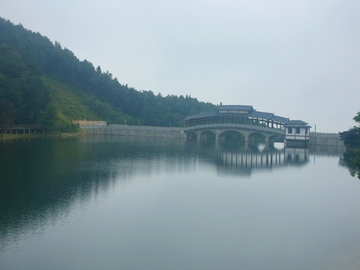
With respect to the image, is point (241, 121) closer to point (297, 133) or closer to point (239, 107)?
point (239, 107)

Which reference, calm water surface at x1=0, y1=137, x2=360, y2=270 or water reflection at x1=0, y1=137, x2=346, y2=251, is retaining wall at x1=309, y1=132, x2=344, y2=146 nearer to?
water reflection at x1=0, y1=137, x2=346, y2=251

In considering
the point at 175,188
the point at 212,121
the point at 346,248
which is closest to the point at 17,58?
the point at 212,121

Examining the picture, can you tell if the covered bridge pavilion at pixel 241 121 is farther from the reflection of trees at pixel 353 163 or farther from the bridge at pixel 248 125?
the reflection of trees at pixel 353 163

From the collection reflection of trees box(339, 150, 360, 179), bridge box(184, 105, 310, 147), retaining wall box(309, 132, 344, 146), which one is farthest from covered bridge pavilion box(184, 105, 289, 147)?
reflection of trees box(339, 150, 360, 179)

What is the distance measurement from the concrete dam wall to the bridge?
285 cm

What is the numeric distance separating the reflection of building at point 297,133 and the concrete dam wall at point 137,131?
2147cm

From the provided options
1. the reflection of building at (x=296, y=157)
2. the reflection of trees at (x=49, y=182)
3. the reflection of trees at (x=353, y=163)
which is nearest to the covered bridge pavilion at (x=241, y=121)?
the reflection of building at (x=296, y=157)

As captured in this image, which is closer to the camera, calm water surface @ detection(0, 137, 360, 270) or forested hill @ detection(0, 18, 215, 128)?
calm water surface @ detection(0, 137, 360, 270)

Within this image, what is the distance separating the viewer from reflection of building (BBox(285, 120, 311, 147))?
58781 millimetres

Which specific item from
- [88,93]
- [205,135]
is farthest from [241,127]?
[88,93]

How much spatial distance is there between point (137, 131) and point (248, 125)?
81.4ft

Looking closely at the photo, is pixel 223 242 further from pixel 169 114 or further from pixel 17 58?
pixel 169 114

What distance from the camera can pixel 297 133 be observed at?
59.1 meters

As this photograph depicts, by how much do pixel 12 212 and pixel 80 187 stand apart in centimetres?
509
